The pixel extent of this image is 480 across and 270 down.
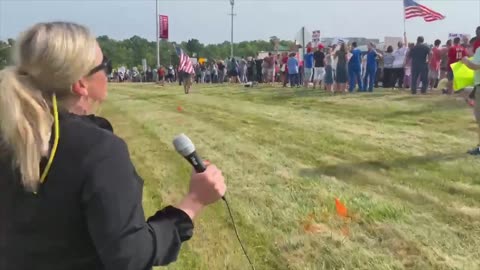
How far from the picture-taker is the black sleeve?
1.92 m

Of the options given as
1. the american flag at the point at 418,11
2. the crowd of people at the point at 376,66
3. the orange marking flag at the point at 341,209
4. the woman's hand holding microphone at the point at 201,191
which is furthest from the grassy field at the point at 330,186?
the american flag at the point at 418,11

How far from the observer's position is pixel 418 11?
24062mm

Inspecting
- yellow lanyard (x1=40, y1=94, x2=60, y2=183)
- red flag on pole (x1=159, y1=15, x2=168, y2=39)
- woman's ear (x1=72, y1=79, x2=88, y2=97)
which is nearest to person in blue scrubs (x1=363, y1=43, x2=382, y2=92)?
woman's ear (x1=72, y1=79, x2=88, y2=97)

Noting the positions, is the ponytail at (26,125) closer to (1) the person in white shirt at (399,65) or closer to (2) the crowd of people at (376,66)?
(2) the crowd of people at (376,66)

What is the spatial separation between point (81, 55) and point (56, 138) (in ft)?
0.87

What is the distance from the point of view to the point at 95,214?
1.93 metres

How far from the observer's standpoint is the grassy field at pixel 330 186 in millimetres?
4836

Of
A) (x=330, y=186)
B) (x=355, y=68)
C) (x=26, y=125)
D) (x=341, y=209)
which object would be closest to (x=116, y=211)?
(x=26, y=125)

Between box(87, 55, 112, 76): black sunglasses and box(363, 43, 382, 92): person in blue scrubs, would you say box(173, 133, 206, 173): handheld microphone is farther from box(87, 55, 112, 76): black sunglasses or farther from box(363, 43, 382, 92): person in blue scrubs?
box(363, 43, 382, 92): person in blue scrubs

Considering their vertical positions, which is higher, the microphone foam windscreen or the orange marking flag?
the microphone foam windscreen

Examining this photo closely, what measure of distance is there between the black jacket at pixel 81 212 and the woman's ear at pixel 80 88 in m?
0.07

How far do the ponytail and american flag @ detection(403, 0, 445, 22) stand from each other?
23.4 metres

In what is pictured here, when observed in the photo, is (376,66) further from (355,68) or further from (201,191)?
(201,191)

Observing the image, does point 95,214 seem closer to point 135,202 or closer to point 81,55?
point 135,202
